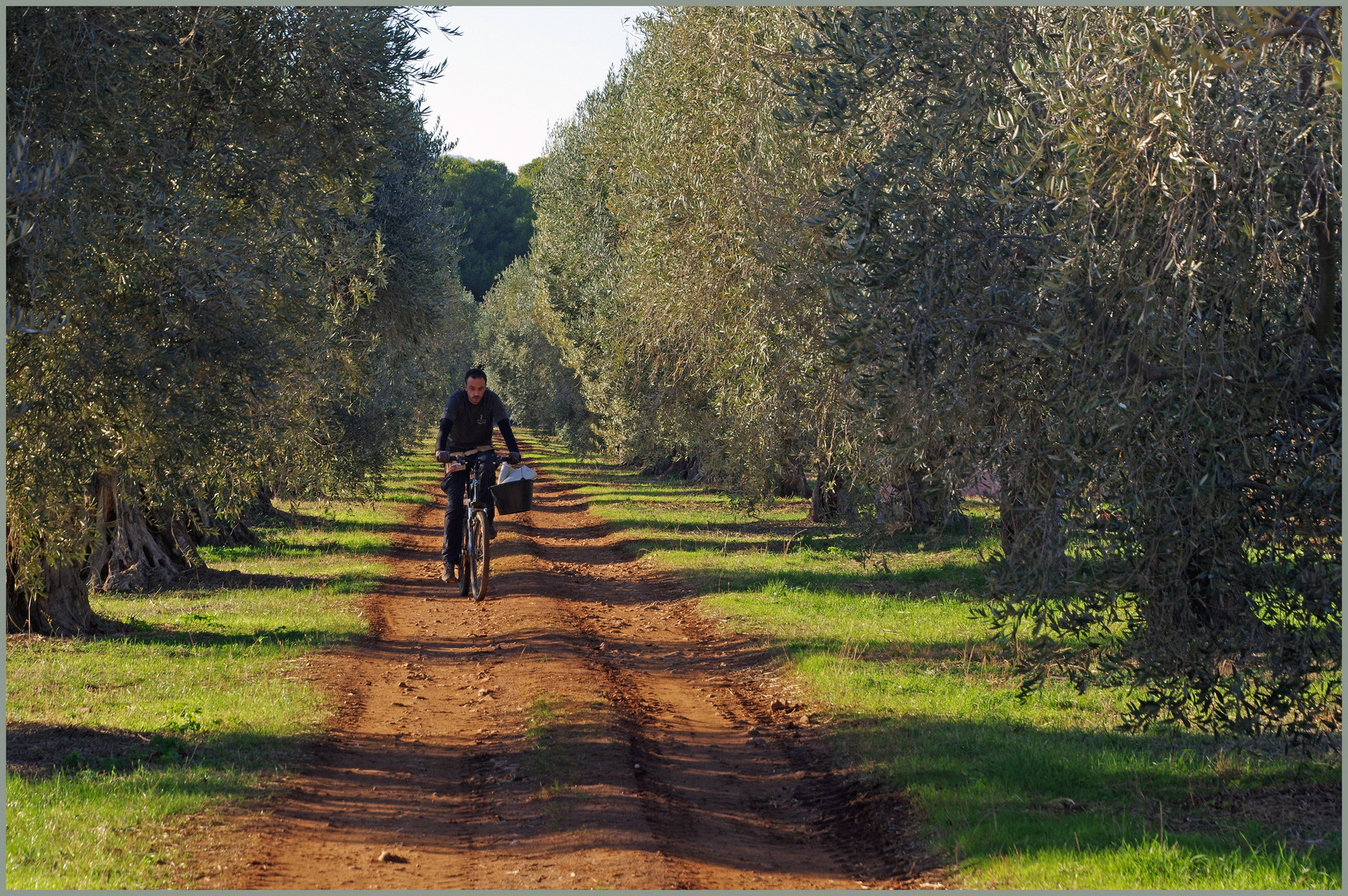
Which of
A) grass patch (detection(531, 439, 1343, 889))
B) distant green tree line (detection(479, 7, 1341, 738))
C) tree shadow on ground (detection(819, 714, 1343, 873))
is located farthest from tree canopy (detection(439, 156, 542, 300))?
tree shadow on ground (detection(819, 714, 1343, 873))

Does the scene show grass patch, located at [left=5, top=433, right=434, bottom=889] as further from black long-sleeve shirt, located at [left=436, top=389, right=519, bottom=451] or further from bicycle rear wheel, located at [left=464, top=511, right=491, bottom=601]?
black long-sleeve shirt, located at [left=436, top=389, right=519, bottom=451]

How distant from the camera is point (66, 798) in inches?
261

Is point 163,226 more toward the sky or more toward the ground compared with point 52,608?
more toward the sky

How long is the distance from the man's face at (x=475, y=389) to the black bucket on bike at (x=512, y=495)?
1.10 metres

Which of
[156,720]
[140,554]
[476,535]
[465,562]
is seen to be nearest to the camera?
[156,720]

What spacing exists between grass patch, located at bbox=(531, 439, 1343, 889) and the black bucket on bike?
115 inches

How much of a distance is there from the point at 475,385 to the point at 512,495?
55.3 inches

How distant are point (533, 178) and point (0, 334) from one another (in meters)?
33.8

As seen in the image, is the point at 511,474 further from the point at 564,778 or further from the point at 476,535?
the point at 564,778

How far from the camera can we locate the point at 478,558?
14.2m

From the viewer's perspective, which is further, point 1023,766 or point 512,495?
point 512,495

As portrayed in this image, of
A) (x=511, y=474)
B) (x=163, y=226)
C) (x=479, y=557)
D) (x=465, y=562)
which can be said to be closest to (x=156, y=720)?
(x=163, y=226)

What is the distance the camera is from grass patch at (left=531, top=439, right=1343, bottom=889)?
5699 mm

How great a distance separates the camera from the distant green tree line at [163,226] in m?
7.41
